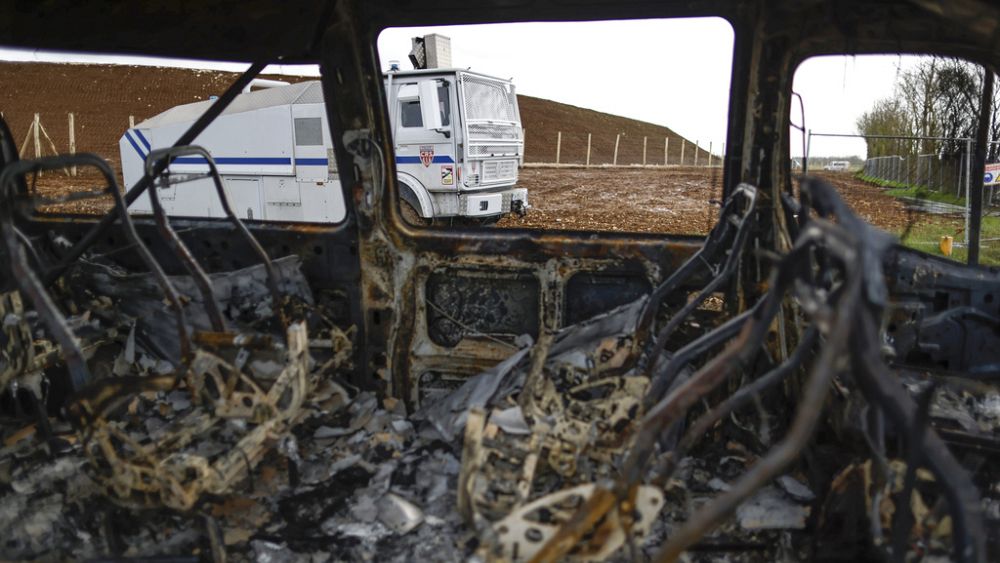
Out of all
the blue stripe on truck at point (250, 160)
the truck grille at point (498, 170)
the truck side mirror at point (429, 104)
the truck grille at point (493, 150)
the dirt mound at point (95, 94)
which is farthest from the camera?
the dirt mound at point (95, 94)

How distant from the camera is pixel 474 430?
2139 millimetres

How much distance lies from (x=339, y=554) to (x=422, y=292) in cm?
122

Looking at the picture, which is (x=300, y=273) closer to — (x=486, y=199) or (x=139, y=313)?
(x=139, y=313)

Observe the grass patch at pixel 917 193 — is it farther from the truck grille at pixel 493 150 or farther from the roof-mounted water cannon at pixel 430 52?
the roof-mounted water cannon at pixel 430 52

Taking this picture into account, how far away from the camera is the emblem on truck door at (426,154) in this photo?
918cm

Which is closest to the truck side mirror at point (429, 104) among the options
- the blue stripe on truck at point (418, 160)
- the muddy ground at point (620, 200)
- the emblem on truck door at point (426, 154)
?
the emblem on truck door at point (426, 154)

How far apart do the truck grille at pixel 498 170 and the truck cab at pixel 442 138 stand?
4 cm

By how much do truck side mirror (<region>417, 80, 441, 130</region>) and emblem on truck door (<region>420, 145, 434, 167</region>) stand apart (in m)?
0.28

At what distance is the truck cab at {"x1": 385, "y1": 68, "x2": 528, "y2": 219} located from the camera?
8961 mm

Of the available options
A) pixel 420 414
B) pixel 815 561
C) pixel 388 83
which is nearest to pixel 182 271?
pixel 420 414

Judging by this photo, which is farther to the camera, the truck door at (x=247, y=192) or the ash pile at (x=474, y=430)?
A: the truck door at (x=247, y=192)

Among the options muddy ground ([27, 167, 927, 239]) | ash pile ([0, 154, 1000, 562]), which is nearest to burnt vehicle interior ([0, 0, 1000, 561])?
ash pile ([0, 154, 1000, 562])

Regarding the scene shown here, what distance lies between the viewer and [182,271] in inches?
133

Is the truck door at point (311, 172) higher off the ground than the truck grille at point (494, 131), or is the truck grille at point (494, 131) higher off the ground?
the truck grille at point (494, 131)
